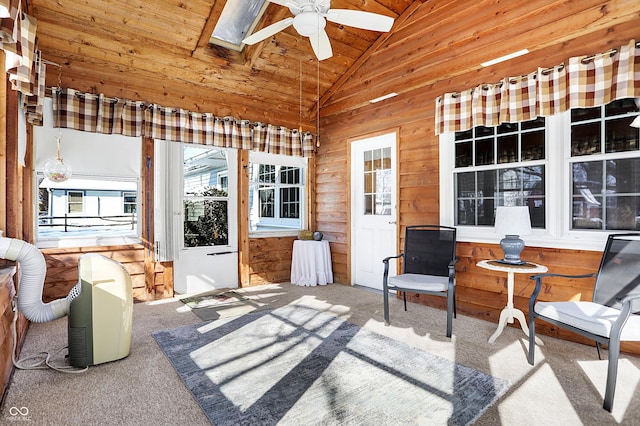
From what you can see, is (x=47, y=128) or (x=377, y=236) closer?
(x=47, y=128)

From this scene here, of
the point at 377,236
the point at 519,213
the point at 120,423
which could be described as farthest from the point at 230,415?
the point at 377,236

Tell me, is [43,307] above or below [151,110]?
below

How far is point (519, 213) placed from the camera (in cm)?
284

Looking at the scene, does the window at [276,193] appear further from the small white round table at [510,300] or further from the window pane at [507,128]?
the small white round table at [510,300]

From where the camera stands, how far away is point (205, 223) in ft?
15.2

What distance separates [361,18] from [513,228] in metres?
2.14

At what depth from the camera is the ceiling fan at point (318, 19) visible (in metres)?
2.58

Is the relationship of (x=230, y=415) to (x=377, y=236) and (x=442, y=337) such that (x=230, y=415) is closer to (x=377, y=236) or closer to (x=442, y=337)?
(x=442, y=337)

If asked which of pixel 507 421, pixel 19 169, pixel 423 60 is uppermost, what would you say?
pixel 423 60

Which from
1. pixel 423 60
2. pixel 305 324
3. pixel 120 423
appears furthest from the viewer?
pixel 423 60

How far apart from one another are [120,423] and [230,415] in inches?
21.7

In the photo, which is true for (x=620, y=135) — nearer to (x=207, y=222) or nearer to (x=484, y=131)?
(x=484, y=131)

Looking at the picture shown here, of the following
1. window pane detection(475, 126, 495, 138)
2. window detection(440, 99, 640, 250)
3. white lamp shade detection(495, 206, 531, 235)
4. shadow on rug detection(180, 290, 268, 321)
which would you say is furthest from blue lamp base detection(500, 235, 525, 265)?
shadow on rug detection(180, 290, 268, 321)

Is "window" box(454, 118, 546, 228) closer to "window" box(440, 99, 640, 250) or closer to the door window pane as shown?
"window" box(440, 99, 640, 250)
